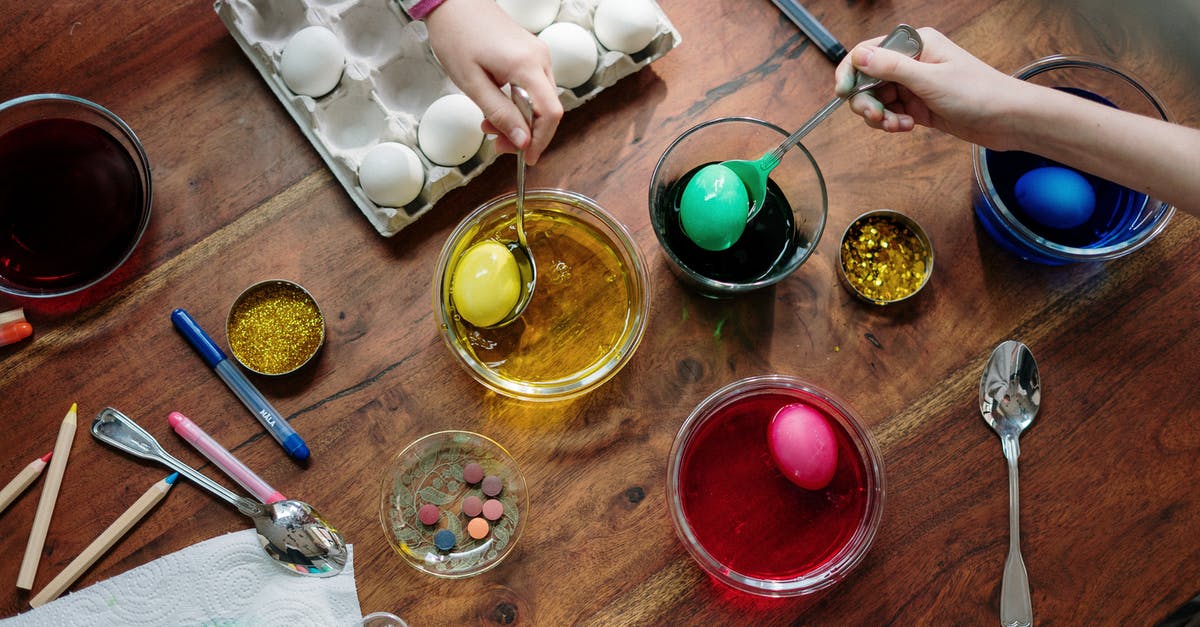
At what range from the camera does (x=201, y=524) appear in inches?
40.6

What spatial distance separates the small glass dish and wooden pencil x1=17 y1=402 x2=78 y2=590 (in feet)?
1.34

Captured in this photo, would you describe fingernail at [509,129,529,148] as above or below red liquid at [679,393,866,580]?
above

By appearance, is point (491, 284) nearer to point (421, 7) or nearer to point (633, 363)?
point (633, 363)

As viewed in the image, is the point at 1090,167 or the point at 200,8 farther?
the point at 200,8

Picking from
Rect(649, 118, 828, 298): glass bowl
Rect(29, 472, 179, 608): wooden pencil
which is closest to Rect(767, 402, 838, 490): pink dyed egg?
Rect(649, 118, 828, 298): glass bowl

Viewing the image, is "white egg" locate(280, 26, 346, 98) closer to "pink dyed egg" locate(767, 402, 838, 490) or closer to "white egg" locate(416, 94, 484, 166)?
"white egg" locate(416, 94, 484, 166)

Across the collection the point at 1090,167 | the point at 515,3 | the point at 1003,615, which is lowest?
the point at 1003,615

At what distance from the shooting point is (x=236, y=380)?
1046 millimetres

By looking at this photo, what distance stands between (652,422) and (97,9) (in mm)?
944

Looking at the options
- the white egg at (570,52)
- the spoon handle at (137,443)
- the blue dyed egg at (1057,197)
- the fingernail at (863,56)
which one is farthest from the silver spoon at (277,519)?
the blue dyed egg at (1057,197)

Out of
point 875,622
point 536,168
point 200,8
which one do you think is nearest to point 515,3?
point 536,168

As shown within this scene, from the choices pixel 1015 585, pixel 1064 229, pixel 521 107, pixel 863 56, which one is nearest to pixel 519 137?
pixel 521 107

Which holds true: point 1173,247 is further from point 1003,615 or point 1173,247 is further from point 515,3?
point 515,3

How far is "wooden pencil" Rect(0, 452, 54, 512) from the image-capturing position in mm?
1014
